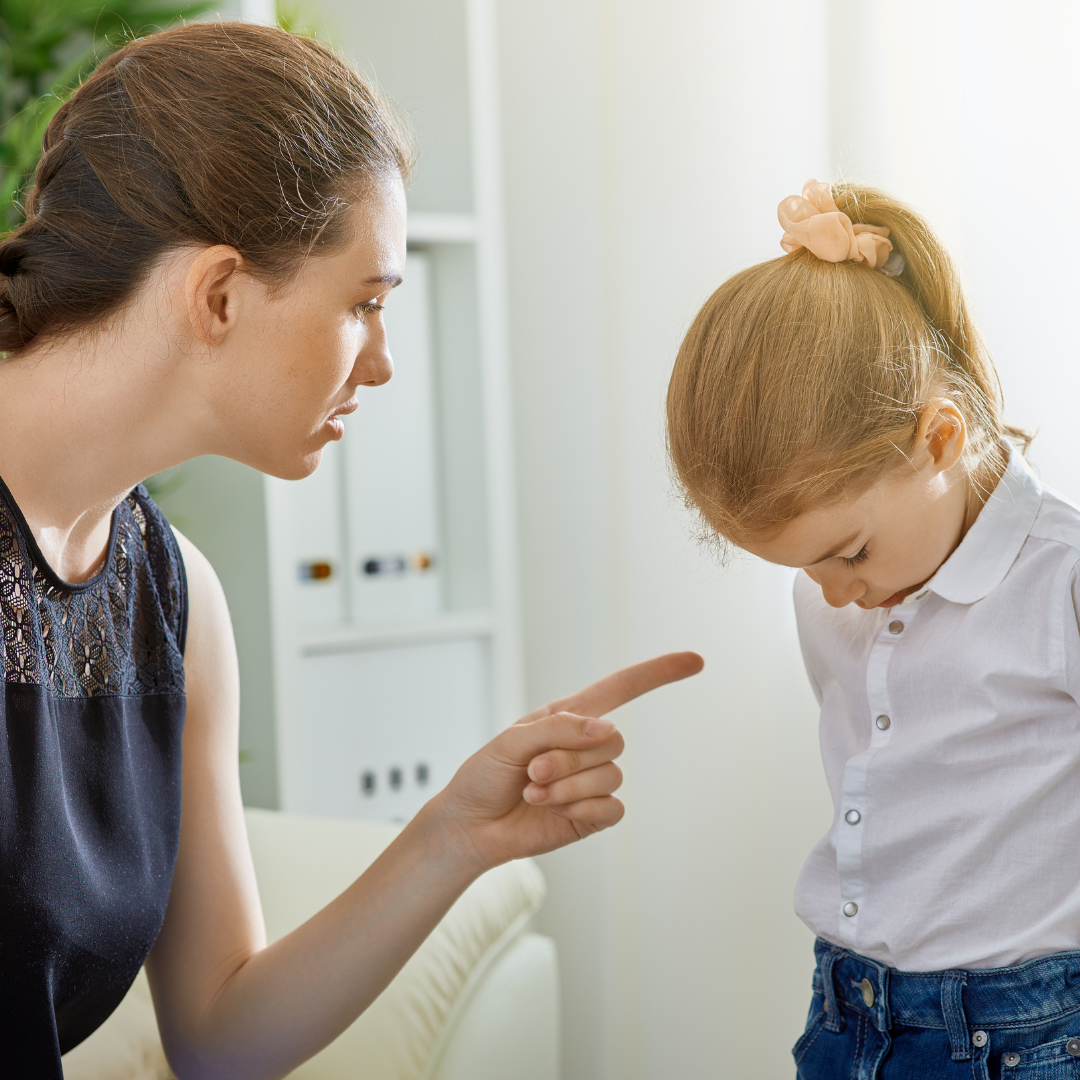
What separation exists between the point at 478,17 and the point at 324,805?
1412mm

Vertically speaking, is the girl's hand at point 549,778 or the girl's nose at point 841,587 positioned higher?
the girl's nose at point 841,587

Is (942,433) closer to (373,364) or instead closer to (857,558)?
(857,558)

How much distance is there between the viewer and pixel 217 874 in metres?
1.03

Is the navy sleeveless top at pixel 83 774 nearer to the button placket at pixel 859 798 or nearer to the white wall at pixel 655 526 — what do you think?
the button placket at pixel 859 798

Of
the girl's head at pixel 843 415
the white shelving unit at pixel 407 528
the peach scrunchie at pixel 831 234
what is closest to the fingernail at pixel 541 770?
the girl's head at pixel 843 415

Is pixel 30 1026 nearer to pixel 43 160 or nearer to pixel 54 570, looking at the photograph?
pixel 54 570

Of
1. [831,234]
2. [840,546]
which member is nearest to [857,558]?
[840,546]

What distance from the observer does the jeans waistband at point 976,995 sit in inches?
31.2

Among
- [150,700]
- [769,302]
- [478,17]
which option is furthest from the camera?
[478,17]

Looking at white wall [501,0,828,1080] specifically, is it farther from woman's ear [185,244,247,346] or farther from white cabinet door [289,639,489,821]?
woman's ear [185,244,247,346]

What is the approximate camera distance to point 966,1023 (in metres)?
0.80

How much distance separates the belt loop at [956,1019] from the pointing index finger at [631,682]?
0.29m

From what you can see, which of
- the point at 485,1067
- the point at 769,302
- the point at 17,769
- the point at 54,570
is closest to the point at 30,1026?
the point at 17,769

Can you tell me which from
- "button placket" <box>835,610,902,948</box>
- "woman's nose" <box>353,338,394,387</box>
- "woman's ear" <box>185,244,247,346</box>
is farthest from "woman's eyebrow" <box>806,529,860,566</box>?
"woman's ear" <box>185,244,247,346</box>
